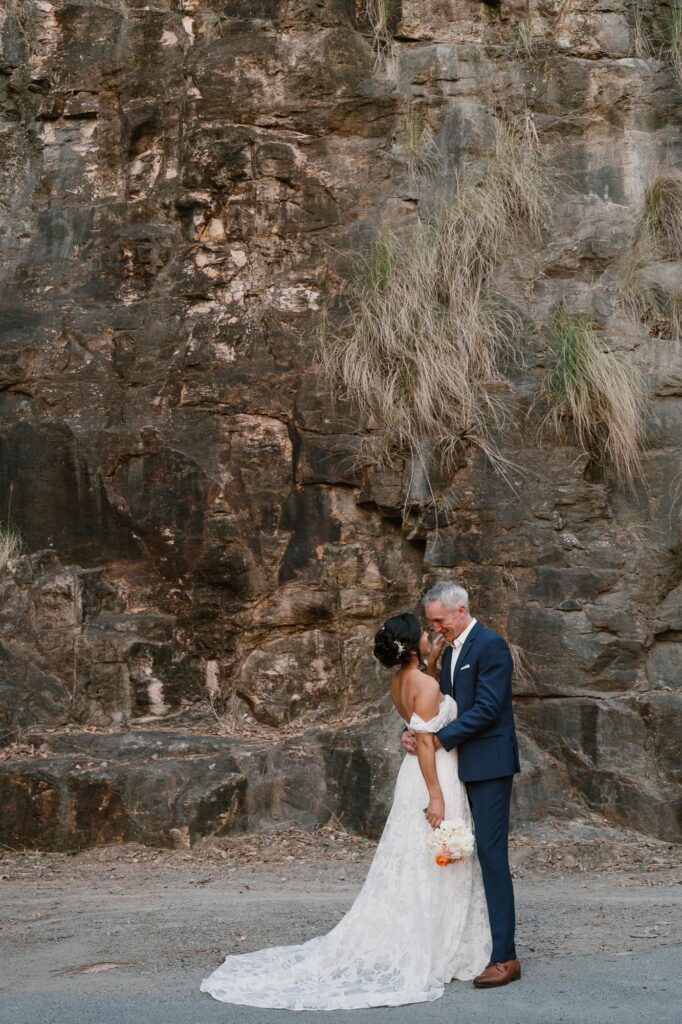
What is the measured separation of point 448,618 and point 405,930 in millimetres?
Result: 1421

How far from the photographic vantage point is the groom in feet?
16.3

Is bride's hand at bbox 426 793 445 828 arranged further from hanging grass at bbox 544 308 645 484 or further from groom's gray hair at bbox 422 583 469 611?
hanging grass at bbox 544 308 645 484

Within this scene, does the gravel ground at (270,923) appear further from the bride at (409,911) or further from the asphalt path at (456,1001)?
the bride at (409,911)

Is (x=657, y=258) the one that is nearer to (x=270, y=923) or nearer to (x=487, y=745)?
(x=487, y=745)

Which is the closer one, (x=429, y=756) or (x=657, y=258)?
(x=429, y=756)

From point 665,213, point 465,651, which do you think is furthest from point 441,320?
point 465,651

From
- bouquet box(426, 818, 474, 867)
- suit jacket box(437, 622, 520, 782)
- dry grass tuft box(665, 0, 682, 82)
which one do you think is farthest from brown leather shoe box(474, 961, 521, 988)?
dry grass tuft box(665, 0, 682, 82)

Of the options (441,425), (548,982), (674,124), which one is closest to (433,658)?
(548,982)

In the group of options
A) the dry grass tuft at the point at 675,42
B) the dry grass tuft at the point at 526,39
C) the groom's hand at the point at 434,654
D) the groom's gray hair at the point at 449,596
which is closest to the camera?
the groom's gray hair at the point at 449,596

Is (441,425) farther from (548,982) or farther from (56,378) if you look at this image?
(548,982)

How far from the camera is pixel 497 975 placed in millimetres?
4926

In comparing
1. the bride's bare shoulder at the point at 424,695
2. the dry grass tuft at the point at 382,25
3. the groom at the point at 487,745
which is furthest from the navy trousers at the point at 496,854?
the dry grass tuft at the point at 382,25

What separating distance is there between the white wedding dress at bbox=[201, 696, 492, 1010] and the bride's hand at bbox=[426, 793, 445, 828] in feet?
0.19

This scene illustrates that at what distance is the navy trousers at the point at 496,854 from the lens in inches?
196
